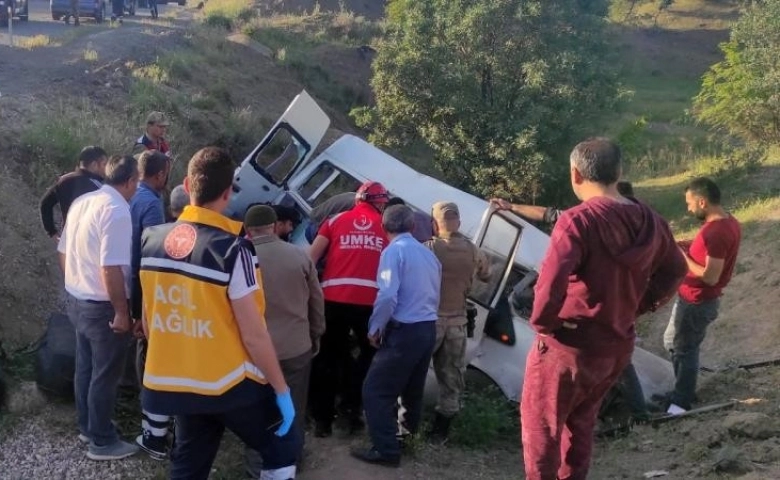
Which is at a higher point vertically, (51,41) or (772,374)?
(51,41)

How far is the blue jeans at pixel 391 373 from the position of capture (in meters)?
5.07

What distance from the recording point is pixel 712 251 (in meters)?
5.73

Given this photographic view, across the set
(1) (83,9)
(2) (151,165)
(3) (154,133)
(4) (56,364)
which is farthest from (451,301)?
(1) (83,9)

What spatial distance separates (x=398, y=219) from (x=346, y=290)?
637 mm

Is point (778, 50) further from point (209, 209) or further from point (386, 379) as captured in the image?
point (209, 209)

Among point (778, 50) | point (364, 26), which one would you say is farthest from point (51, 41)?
point (778, 50)

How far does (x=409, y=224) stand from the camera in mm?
5098

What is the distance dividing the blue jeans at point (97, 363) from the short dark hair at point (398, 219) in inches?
66.9

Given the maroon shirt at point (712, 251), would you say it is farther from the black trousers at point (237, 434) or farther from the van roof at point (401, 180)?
the black trousers at point (237, 434)

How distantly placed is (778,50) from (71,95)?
1390 cm

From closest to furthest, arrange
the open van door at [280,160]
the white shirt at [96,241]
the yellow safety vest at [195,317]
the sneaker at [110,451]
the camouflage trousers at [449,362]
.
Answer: the yellow safety vest at [195,317] → the white shirt at [96,241] → the sneaker at [110,451] → the camouflage trousers at [449,362] → the open van door at [280,160]

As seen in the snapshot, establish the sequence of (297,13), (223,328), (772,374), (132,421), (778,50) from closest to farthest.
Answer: (223,328)
(132,421)
(772,374)
(778,50)
(297,13)

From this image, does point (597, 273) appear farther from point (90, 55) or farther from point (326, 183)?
point (90, 55)

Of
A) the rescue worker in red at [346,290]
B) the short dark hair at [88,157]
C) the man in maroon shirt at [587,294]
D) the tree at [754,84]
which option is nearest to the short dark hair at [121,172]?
the short dark hair at [88,157]
